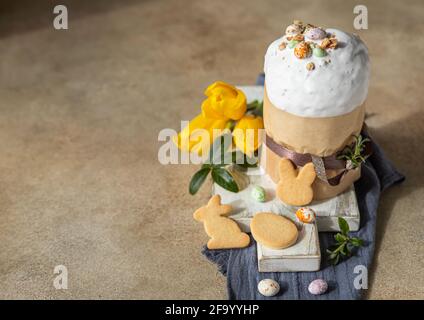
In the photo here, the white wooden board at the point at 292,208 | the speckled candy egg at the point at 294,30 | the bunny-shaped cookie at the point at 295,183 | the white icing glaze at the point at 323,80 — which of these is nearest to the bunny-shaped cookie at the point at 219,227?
the white wooden board at the point at 292,208

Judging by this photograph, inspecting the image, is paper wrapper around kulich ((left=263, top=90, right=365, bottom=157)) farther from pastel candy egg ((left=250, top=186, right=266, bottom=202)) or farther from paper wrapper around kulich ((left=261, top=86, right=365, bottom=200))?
pastel candy egg ((left=250, top=186, right=266, bottom=202))

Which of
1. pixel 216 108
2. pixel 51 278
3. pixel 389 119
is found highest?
pixel 216 108

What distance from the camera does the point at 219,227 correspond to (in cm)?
153

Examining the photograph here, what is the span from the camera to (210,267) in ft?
4.95

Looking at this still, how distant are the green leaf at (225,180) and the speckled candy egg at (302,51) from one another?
13.0 inches

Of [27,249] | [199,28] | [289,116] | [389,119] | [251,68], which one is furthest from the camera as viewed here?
[199,28]

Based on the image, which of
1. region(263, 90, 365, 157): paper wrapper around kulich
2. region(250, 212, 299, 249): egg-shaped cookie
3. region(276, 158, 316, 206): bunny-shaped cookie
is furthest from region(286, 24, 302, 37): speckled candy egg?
region(250, 212, 299, 249): egg-shaped cookie

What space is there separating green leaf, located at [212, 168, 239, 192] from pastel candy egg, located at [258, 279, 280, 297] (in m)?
0.23

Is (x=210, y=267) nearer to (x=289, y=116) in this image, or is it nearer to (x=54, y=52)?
(x=289, y=116)

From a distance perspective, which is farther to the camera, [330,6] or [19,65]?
[330,6]

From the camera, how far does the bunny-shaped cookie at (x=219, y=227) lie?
151cm

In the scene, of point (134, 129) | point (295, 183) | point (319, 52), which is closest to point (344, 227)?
point (295, 183)

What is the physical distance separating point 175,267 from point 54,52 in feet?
3.30

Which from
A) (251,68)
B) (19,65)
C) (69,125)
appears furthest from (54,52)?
(251,68)
